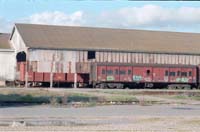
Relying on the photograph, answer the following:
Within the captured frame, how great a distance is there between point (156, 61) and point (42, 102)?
34.2 m

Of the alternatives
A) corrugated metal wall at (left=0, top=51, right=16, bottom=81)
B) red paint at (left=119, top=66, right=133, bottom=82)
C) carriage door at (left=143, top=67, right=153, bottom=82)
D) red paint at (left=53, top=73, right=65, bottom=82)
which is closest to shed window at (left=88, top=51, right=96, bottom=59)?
red paint at (left=119, top=66, right=133, bottom=82)

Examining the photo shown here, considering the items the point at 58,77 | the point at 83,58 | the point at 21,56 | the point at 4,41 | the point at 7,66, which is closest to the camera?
the point at 58,77

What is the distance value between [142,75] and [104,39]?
9.91 m

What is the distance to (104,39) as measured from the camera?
65.9 m

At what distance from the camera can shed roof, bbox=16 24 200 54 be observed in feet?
206

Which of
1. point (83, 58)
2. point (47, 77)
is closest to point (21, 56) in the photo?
Result: point (47, 77)

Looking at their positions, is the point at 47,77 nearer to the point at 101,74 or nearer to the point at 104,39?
the point at 101,74

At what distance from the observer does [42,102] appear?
31359 mm

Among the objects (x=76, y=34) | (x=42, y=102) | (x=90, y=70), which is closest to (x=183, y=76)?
(x=90, y=70)

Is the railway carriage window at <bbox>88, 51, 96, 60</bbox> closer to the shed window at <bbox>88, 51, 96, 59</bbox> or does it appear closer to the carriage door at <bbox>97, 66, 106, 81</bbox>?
the shed window at <bbox>88, 51, 96, 59</bbox>

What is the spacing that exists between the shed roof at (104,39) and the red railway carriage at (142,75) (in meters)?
5.43

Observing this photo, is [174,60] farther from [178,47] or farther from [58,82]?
[58,82]

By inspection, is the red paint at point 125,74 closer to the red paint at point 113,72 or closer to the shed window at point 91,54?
the red paint at point 113,72

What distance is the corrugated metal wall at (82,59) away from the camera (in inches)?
2318
